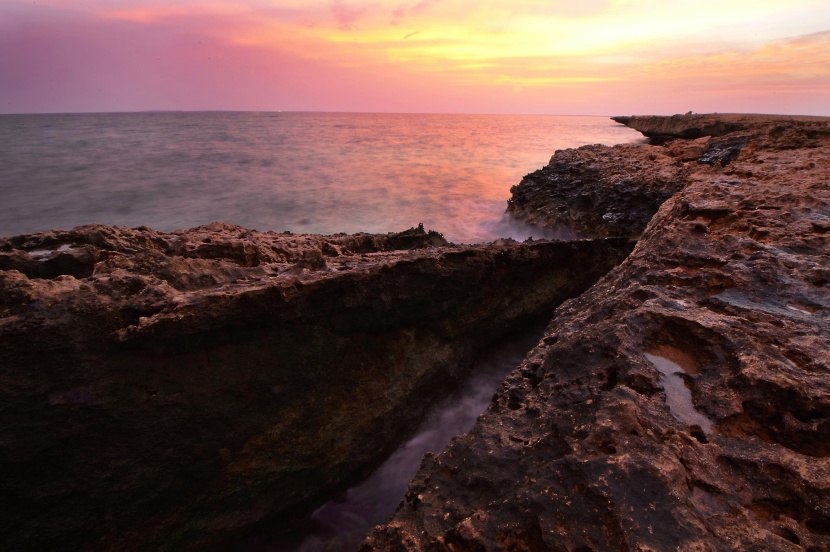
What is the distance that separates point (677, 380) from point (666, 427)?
37 centimetres

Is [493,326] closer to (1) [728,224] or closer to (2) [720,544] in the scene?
(1) [728,224]

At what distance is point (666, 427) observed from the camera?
1725 millimetres

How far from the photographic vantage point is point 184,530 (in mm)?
2832

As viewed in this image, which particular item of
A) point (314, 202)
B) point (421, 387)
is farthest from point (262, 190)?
point (421, 387)

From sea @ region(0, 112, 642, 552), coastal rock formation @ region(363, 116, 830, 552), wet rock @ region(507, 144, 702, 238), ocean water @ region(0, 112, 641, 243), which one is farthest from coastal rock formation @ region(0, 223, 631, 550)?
ocean water @ region(0, 112, 641, 243)

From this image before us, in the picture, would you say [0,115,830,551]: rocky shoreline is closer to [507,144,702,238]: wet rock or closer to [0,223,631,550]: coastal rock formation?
[0,223,631,550]: coastal rock formation

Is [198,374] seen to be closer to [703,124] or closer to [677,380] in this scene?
[677,380]

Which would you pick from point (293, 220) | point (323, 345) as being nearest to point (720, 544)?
point (323, 345)

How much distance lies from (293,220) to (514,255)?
7997mm

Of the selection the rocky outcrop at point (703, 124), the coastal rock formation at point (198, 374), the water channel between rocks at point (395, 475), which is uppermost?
the rocky outcrop at point (703, 124)

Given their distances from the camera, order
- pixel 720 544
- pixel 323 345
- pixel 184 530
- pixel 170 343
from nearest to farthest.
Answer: pixel 720 544 → pixel 170 343 → pixel 184 530 → pixel 323 345

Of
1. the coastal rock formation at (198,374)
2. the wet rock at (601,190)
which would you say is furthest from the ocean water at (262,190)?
the coastal rock formation at (198,374)

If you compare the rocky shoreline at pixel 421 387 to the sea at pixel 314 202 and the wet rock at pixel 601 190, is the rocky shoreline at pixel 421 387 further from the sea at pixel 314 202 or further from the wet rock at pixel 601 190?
the wet rock at pixel 601 190

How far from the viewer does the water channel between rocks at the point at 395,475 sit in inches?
129
